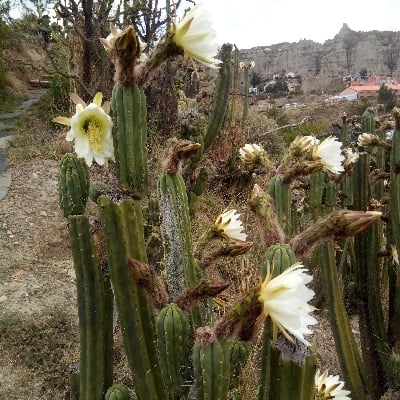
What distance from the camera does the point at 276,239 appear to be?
1.32 meters

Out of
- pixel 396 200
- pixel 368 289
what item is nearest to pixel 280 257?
pixel 396 200

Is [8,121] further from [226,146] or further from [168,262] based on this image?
[168,262]

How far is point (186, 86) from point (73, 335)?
5231 millimetres

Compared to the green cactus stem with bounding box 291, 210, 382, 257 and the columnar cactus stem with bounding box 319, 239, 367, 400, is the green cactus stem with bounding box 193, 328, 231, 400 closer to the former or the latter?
the green cactus stem with bounding box 291, 210, 382, 257

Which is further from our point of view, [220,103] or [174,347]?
[220,103]

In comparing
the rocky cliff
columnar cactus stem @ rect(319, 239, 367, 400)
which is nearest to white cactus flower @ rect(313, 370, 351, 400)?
columnar cactus stem @ rect(319, 239, 367, 400)

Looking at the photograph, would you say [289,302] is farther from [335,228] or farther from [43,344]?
[43,344]

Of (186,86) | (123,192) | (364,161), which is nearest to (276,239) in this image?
(123,192)

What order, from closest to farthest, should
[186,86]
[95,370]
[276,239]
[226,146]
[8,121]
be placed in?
1. [276,239]
2. [95,370]
3. [226,146]
4. [186,86]
5. [8,121]

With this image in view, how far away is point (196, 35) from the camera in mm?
1269

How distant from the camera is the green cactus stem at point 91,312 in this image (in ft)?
4.64

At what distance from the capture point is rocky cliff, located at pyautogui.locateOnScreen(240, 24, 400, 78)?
59.2m

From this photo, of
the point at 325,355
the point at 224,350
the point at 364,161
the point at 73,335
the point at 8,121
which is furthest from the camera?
the point at 8,121

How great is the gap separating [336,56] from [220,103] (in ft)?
210
